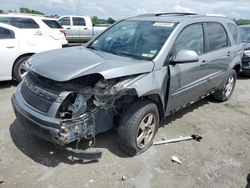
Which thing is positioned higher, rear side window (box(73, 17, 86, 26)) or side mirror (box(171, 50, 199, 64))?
side mirror (box(171, 50, 199, 64))

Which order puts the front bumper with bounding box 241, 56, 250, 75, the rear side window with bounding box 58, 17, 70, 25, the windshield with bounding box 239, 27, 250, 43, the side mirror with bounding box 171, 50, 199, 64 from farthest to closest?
1. the rear side window with bounding box 58, 17, 70, 25
2. the windshield with bounding box 239, 27, 250, 43
3. the front bumper with bounding box 241, 56, 250, 75
4. the side mirror with bounding box 171, 50, 199, 64

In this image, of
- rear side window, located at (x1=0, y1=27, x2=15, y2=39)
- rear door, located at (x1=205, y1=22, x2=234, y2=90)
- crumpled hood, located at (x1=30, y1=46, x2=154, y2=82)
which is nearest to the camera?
crumpled hood, located at (x1=30, y1=46, x2=154, y2=82)

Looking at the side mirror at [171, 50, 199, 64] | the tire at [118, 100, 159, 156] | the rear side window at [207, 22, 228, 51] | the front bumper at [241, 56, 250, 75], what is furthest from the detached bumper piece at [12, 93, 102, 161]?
the front bumper at [241, 56, 250, 75]

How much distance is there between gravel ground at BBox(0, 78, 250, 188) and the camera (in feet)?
10.4

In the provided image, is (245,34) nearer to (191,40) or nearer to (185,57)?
(191,40)

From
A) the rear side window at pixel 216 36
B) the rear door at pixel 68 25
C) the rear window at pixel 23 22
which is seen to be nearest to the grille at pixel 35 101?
the rear side window at pixel 216 36

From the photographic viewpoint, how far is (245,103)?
6168mm

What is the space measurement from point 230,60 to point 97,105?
362 cm

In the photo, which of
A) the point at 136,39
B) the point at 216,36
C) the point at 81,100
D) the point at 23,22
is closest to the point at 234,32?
the point at 216,36

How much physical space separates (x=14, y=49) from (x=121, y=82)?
413 centimetres

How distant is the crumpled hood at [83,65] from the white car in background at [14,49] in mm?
2855

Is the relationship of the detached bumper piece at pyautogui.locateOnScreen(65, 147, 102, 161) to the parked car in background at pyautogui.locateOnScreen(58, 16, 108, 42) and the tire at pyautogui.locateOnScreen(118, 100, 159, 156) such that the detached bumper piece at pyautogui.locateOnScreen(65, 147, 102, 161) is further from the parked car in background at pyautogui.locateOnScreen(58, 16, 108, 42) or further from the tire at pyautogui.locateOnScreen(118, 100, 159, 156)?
the parked car in background at pyautogui.locateOnScreen(58, 16, 108, 42)

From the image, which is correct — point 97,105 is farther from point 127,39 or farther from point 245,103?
point 245,103

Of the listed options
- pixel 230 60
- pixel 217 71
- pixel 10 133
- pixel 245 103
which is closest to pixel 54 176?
pixel 10 133
